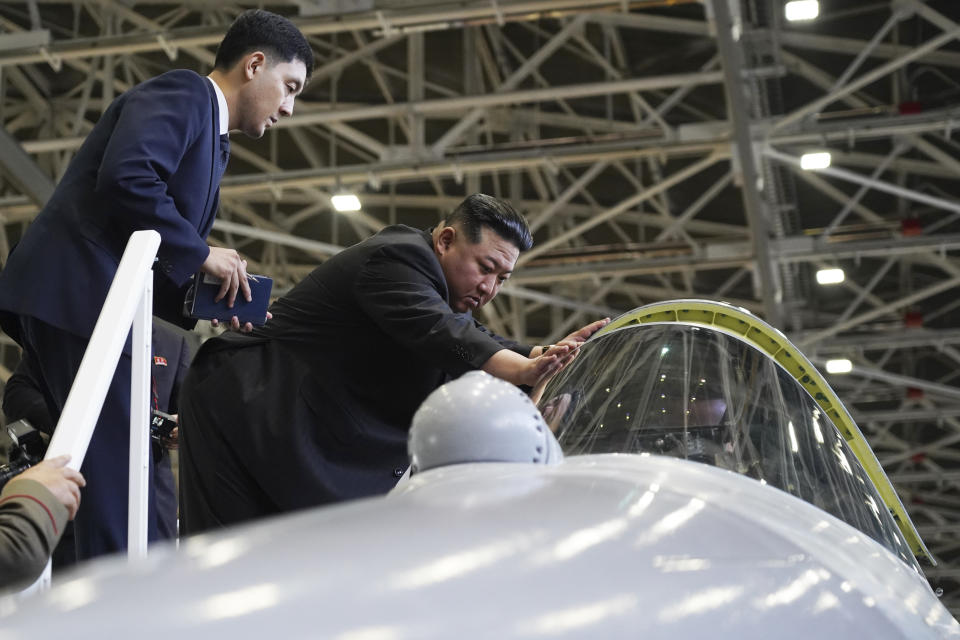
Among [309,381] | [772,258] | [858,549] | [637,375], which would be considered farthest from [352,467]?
[772,258]

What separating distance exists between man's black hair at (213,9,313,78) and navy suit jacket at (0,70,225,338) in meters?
0.27

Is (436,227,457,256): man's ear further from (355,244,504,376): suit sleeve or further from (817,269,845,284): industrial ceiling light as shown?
(817,269,845,284): industrial ceiling light

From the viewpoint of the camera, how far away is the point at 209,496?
374 centimetres

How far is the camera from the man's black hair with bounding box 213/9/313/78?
3.93 meters

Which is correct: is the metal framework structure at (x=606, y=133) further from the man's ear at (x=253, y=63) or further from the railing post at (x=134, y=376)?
the railing post at (x=134, y=376)

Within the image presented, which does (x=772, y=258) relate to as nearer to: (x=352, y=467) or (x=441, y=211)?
(x=441, y=211)

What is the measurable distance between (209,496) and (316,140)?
14911 mm

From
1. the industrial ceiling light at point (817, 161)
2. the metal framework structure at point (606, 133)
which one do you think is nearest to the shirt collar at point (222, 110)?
the metal framework structure at point (606, 133)

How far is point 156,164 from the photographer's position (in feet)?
11.3

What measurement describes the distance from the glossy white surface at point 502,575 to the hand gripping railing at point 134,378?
77 centimetres

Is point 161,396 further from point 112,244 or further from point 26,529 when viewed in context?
point 26,529

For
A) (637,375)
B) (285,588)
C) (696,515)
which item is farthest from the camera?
(637,375)

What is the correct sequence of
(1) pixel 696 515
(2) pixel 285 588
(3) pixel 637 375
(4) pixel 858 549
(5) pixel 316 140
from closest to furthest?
1. (2) pixel 285 588
2. (1) pixel 696 515
3. (4) pixel 858 549
4. (3) pixel 637 375
5. (5) pixel 316 140

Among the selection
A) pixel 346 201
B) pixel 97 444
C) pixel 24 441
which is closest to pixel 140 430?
pixel 97 444
